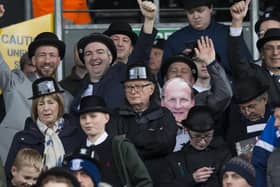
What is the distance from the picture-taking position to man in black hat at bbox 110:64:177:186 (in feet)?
44.6

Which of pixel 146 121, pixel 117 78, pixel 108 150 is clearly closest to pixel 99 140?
pixel 108 150

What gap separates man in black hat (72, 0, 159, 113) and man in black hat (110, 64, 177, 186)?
0.45m

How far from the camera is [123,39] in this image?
15.3 m

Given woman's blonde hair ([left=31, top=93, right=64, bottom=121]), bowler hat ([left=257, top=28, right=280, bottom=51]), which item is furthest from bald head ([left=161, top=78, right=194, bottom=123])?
woman's blonde hair ([left=31, top=93, right=64, bottom=121])

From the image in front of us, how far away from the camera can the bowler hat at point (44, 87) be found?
46.8ft

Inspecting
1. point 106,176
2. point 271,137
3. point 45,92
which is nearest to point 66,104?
point 45,92

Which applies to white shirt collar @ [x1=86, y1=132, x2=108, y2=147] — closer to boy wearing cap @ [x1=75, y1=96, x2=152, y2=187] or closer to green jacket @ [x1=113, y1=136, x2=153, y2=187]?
boy wearing cap @ [x1=75, y1=96, x2=152, y2=187]

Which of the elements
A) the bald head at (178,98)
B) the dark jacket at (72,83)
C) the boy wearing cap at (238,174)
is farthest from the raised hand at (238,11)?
the boy wearing cap at (238,174)

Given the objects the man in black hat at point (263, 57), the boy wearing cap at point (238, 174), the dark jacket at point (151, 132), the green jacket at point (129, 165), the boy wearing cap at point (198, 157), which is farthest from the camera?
the man in black hat at point (263, 57)

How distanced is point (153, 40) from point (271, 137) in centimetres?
225

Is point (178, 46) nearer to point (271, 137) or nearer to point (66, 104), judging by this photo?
point (66, 104)

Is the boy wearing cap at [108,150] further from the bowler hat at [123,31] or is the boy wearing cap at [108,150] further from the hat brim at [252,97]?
the bowler hat at [123,31]

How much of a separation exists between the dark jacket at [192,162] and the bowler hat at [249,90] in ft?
1.63

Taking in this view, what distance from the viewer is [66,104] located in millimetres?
14906
